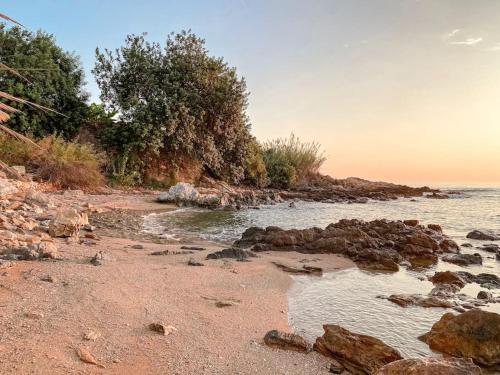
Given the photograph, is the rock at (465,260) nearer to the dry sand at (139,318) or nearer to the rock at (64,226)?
the dry sand at (139,318)

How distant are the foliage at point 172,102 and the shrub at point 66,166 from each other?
3.74 meters

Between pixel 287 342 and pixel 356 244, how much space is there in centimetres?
505

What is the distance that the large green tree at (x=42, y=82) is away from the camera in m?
17.3

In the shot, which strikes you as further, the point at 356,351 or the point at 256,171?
the point at 256,171

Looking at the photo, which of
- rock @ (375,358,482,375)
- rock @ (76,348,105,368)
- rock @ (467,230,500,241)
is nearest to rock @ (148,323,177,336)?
rock @ (76,348,105,368)

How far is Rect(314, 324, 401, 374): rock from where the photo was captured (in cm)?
285

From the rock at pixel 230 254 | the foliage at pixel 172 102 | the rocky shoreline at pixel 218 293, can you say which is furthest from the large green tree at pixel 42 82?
the rock at pixel 230 254

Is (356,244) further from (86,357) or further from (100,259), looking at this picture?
(86,357)

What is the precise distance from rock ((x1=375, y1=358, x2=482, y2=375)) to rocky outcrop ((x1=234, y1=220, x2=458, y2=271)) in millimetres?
4490

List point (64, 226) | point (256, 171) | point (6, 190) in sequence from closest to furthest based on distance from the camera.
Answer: point (64, 226) → point (6, 190) → point (256, 171)

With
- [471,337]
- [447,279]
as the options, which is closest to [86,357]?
[471,337]

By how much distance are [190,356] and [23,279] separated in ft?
6.80

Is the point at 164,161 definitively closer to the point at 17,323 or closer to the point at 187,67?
the point at 187,67

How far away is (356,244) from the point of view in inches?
308
